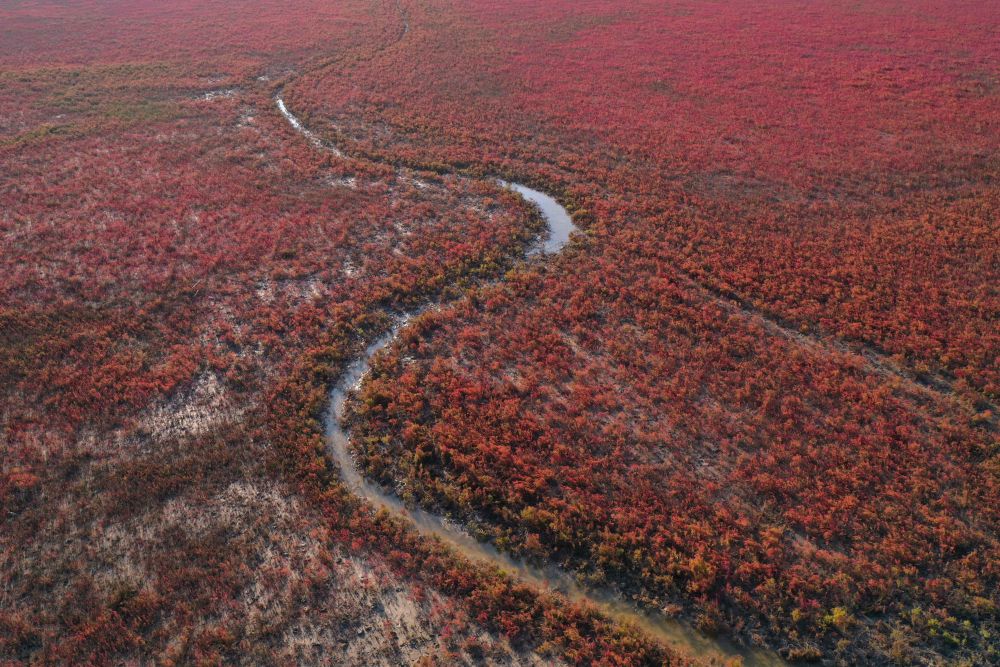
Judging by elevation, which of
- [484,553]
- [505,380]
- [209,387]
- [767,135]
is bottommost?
[484,553]

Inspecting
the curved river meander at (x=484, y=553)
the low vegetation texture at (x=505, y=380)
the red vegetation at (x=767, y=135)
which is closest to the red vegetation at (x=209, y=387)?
the low vegetation texture at (x=505, y=380)

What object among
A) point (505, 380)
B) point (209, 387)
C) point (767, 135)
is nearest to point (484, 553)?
point (505, 380)

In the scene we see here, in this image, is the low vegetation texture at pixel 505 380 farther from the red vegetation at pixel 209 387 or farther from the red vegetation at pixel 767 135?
the red vegetation at pixel 767 135

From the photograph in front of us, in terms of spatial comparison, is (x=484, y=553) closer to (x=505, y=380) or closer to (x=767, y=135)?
(x=505, y=380)

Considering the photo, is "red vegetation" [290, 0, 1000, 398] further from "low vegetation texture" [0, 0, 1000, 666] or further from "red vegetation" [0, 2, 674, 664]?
"red vegetation" [0, 2, 674, 664]

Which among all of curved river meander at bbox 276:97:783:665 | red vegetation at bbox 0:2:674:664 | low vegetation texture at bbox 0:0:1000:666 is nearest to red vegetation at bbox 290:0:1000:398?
low vegetation texture at bbox 0:0:1000:666

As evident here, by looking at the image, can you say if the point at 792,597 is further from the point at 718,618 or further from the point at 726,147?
the point at 726,147
